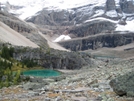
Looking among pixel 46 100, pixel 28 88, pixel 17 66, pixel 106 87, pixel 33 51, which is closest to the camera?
pixel 46 100

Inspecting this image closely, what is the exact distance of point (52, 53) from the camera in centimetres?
12506

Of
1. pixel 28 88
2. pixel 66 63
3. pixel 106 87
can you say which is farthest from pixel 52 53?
pixel 106 87

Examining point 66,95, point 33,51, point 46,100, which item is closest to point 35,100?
point 46,100

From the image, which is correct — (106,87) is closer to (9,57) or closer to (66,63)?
(9,57)

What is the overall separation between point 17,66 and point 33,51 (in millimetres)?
20924

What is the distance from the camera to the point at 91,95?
68.5 ft

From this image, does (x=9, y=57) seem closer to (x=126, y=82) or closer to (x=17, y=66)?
(x=17, y=66)

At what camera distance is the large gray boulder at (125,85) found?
61.6 feet

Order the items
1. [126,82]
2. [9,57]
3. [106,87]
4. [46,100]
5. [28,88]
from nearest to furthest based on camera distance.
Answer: [126,82] < [46,100] < [106,87] < [28,88] < [9,57]

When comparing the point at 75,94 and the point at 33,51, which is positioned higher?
the point at 33,51

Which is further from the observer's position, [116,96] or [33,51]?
[33,51]

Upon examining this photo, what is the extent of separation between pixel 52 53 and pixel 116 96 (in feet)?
348

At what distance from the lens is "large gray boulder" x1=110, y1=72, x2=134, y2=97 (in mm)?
18766

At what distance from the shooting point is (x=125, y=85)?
744 inches
